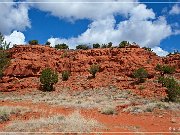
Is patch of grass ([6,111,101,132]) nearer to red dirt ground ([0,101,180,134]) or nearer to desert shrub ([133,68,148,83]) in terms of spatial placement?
red dirt ground ([0,101,180,134])

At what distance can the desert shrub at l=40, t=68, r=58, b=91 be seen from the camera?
147 feet

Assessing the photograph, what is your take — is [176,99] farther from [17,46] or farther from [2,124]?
[17,46]

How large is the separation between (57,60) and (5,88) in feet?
38.8

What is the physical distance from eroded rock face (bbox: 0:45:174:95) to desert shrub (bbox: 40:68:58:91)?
207 cm

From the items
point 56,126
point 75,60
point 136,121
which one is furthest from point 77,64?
point 56,126

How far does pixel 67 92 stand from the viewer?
44531 mm

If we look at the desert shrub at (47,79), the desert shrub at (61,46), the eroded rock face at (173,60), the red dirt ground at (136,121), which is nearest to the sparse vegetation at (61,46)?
the desert shrub at (61,46)

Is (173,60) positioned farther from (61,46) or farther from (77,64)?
(61,46)

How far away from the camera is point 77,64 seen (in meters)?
56.2

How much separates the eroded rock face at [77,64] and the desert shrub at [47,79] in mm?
2067

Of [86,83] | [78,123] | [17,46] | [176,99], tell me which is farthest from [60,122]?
[17,46]

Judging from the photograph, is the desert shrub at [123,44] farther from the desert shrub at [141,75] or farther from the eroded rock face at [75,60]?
the desert shrub at [141,75]

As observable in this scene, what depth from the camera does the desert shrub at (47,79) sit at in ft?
147

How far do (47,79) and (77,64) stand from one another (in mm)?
12108
